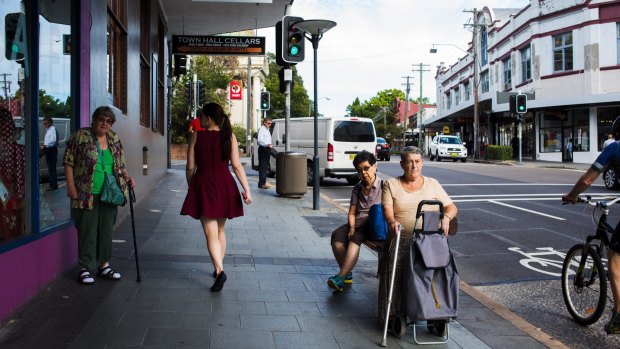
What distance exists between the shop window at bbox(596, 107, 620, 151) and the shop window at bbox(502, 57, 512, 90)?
1000cm

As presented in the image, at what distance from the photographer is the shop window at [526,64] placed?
38.8 metres

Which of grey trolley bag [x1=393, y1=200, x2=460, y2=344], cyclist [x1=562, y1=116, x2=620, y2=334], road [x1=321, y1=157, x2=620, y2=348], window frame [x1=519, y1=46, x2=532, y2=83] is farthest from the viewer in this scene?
window frame [x1=519, y1=46, x2=532, y2=83]

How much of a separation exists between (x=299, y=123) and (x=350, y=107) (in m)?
111

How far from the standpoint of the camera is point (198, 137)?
5781mm

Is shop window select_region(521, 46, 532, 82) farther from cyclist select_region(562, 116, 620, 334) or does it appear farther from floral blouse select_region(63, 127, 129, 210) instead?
floral blouse select_region(63, 127, 129, 210)

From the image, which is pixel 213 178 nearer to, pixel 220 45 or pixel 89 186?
pixel 89 186

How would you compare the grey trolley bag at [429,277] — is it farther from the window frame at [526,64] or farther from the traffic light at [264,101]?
the window frame at [526,64]

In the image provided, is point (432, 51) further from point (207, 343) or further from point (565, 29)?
point (207, 343)

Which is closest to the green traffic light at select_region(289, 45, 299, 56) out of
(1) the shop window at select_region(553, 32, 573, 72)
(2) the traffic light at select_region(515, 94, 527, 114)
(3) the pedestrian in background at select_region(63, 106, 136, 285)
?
(3) the pedestrian in background at select_region(63, 106, 136, 285)

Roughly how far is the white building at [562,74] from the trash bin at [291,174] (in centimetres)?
2401

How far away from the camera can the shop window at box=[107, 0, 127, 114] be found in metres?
8.98

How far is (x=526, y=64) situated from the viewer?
39.8 metres

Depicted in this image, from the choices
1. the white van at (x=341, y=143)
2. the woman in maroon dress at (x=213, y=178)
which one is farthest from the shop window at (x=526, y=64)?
the woman in maroon dress at (x=213, y=178)

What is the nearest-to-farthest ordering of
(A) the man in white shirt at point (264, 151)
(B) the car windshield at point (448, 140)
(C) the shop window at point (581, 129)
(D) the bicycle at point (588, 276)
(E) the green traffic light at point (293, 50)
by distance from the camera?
(D) the bicycle at point (588, 276), (E) the green traffic light at point (293, 50), (A) the man in white shirt at point (264, 151), (C) the shop window at point (581, 129), (B) the car windshield at point (448, 140)
